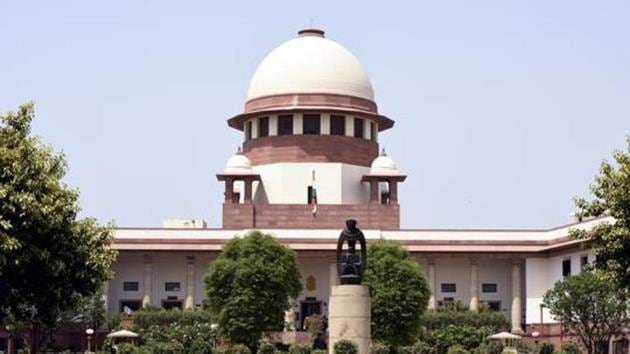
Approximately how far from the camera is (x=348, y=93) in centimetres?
8531

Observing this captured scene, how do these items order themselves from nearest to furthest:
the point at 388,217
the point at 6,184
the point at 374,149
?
the point at 6,184 < the point at 388,217 < the point at 374,149

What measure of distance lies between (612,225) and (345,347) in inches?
Result: 417

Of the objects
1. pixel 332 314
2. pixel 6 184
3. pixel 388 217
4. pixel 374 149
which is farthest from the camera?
pixel 374 149

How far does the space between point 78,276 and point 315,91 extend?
50.1 meters

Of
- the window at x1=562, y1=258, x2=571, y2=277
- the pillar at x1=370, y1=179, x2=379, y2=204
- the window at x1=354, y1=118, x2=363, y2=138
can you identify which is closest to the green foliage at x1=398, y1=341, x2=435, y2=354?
the window at x1=562, y1=258, x2=571, y2=277

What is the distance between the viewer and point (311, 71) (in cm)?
8512

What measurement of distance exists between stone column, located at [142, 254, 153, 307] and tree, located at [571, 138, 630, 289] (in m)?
49.7

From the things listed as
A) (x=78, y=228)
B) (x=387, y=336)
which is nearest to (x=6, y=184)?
(x=78, y=228)

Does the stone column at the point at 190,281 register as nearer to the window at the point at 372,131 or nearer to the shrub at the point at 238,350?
the window at the point at 372,131

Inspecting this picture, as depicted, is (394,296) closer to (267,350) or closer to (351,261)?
(267,350)

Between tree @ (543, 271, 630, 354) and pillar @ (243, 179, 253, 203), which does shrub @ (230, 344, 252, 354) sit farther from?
pillar @ (243, 179, 253, 203)

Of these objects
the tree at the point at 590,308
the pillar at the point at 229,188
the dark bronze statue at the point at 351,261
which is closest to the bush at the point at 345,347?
the dark bronze statue at the point at 351,261

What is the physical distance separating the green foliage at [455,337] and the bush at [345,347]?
24.5 meters

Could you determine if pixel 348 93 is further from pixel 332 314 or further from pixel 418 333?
pixel 332 314
